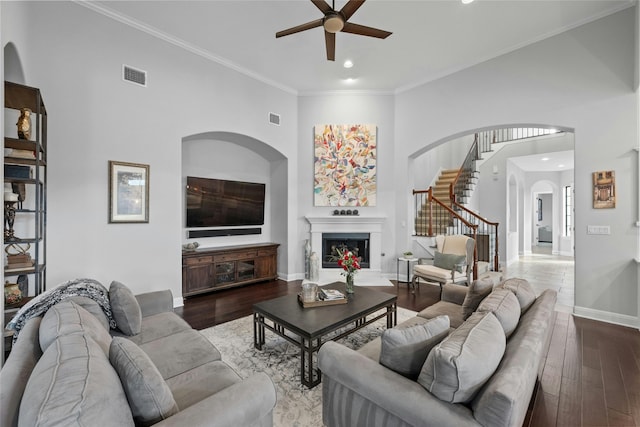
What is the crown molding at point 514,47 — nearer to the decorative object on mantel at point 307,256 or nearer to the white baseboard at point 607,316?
the decorative object on mantel at point 307,256

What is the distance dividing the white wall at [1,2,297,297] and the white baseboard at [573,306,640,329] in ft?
18.9

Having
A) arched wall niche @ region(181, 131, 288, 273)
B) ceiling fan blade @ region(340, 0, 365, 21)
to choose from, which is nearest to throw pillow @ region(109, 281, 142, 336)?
arched wall niche @ region(181, 131, 288, 273)

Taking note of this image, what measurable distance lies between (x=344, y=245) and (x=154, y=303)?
4059 millimetres

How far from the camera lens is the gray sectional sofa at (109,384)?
99 cm

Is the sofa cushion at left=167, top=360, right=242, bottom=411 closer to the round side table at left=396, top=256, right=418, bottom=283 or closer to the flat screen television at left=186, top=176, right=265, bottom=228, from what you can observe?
the flat screen television at left=186, top=176, right=265, bottom=228

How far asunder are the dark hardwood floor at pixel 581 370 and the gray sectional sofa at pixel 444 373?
2.60 feet

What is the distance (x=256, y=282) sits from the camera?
577cm

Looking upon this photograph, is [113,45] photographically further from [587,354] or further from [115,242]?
[587,354]

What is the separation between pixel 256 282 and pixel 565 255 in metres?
10.1

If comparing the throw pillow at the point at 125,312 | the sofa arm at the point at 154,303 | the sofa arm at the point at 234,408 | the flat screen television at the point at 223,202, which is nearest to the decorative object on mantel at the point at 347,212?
the flat screen television at the point at 223,202

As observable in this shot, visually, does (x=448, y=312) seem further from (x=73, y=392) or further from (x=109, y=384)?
(x=73, y=392)

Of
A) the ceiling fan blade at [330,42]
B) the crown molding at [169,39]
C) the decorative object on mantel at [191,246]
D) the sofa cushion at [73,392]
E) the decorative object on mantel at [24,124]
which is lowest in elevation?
the sofa cushion at [73,392]

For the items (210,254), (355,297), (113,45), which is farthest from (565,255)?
(113,45)

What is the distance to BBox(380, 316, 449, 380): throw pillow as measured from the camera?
5.17 ft
